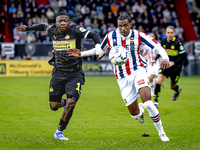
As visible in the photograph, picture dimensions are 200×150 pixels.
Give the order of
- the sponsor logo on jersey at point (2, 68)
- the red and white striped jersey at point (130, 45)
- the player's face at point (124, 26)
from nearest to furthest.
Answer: the player's face at point (124, 26) → the red and white striped jersey at point (130, 45) → the sponsor logo on jersey at point (2, 68)

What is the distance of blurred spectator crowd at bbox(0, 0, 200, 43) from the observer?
23.5 meters

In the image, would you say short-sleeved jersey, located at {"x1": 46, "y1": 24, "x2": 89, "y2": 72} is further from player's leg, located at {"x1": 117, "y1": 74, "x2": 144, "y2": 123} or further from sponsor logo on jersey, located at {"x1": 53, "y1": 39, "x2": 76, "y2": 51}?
player's leg, located at {"x1": 117, "y1": 74, "x2": 144, "y2": 123}

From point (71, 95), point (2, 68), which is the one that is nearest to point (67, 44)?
point (71, 95)

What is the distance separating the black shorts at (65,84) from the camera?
5.99 m

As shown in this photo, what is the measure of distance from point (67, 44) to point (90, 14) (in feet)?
65.4

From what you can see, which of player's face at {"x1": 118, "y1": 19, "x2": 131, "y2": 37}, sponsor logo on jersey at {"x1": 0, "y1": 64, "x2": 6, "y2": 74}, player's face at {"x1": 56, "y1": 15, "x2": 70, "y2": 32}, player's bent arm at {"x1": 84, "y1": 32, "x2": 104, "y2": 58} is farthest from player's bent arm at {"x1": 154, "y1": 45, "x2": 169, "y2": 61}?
sponsor logo on jersey at {"x1": 0, "y1": 64, "x2": 6, "y2": 74}

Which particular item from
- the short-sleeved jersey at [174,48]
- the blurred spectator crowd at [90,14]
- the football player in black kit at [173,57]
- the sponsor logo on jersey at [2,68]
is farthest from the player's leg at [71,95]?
the blurred spectator crowd at [90,14]

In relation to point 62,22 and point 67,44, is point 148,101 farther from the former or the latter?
point 62,22

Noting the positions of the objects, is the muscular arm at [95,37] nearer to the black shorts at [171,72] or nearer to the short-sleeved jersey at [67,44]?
the short-sleeved jersey at [67,44]

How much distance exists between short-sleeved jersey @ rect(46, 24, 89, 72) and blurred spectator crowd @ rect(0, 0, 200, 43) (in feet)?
53.1

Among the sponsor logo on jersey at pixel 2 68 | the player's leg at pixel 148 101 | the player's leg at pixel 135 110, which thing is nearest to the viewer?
the player's leg at pixel 148 101

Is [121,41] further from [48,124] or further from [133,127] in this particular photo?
[48,124]

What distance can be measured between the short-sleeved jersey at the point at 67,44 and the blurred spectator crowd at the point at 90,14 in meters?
16.2

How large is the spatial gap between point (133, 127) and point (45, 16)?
18921mm
